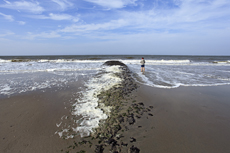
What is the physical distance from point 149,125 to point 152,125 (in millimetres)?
82

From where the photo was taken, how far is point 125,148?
2.47m

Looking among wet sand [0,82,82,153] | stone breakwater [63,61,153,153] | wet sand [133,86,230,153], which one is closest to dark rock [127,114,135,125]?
stone breakwater [63,61,153,153]

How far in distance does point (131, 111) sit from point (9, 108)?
14.2ft

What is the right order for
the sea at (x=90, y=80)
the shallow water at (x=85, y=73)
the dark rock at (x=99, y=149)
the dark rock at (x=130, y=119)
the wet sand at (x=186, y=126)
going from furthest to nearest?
the shallow water at (x=85, y=73) < the sea at (x=90, y=80) < the dark rock at (x=130, y=119) < the wet sand at (x=186, y=126) < the dark rock at (x=99, y=149)

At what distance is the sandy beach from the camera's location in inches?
101

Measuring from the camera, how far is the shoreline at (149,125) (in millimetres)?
2576

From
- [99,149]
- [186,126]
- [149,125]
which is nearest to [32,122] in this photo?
[99,149]

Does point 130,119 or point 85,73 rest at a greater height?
point 85,73

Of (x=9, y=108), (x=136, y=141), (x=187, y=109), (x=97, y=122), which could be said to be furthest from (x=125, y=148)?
(x=9, y=108)

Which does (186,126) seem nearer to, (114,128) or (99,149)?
(114,128)

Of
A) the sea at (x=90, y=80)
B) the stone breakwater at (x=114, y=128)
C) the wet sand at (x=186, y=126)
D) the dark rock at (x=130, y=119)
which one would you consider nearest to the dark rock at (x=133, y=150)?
the stone breakwater at (x=114, y=128)

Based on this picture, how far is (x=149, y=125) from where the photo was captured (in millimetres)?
3275

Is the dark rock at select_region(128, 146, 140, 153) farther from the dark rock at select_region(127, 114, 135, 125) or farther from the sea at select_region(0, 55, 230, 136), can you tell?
the sea at select_region(0, 55, 230, 136)

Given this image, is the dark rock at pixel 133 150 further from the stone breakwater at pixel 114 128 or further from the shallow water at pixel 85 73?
the shallow water at pixel 85 73
